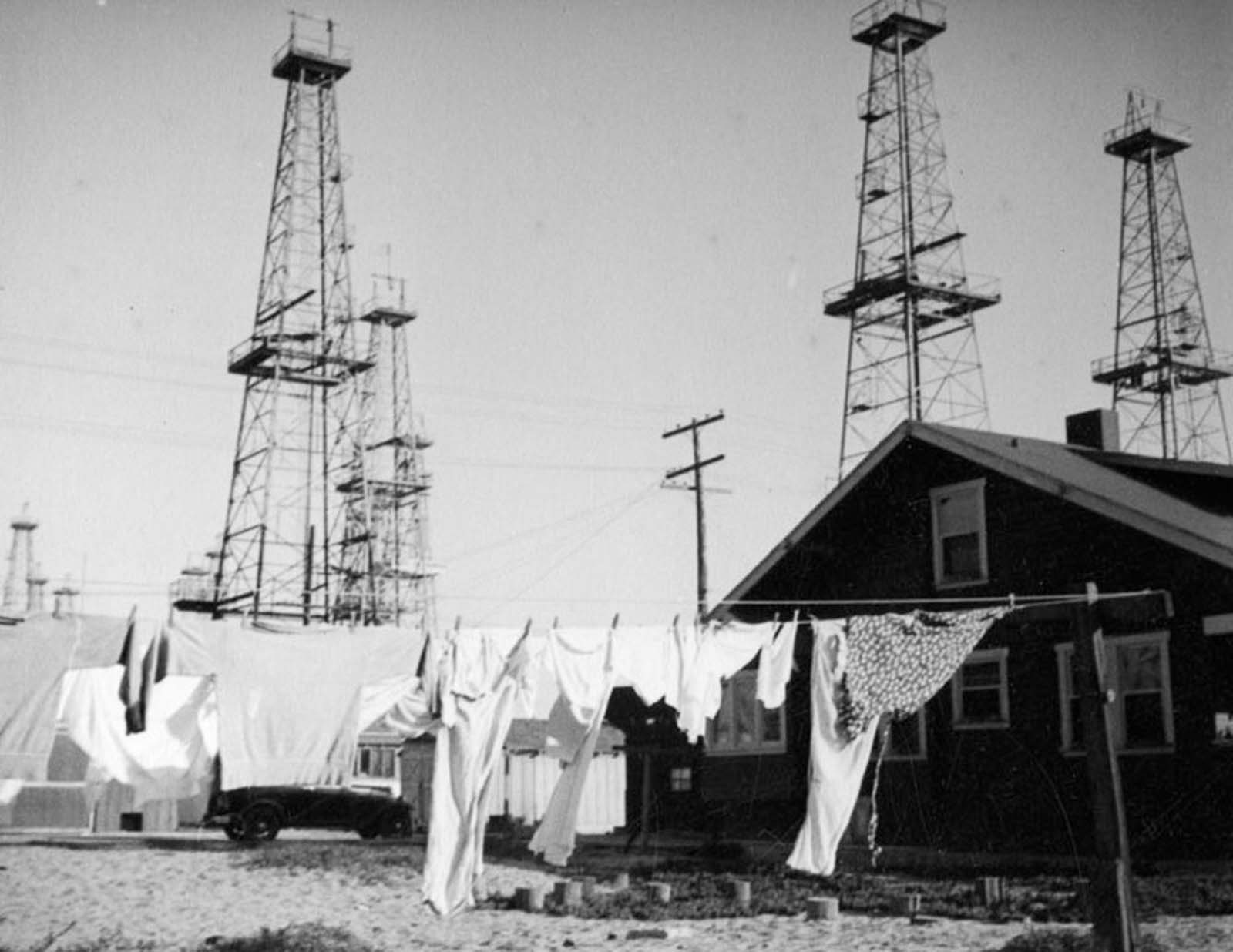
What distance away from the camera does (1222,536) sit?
20.2 meters

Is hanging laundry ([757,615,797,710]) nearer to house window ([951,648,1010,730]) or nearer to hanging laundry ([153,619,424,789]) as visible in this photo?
hanging laundry ([153,619,424,789])

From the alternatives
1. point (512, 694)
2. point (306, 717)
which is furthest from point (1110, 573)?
point (306, 717)

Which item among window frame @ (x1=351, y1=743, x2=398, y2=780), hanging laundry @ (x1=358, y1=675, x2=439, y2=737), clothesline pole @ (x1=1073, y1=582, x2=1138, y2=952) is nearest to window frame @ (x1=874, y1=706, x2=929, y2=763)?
hanging laundry @ (x1=358, y1=675, x2=439, y2=737)

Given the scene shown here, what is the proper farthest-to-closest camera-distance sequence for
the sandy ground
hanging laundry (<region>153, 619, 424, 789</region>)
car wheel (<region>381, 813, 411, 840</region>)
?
car wheel (<region>381, 813, 411, 840</region>) < hanging laundry (<region>153, 619, 424, 789</region>) < the sandy ground

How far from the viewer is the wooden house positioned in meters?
20.2

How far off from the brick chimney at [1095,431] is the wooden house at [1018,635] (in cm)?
4

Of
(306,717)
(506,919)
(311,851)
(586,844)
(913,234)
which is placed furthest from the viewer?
(913,234)

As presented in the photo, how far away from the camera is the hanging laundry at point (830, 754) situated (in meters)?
16.8

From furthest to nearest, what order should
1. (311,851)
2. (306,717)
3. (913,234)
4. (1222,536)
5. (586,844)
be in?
(913,234) < (586,844) < (311,851) < (1222,536) < (306,717)

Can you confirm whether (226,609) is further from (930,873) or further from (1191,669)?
(1191,669)

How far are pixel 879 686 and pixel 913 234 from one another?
66.6ft

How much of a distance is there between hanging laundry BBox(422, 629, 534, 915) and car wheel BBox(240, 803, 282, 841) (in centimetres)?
1713

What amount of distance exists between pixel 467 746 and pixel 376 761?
3348 centimetres

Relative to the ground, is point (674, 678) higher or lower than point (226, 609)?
lower
